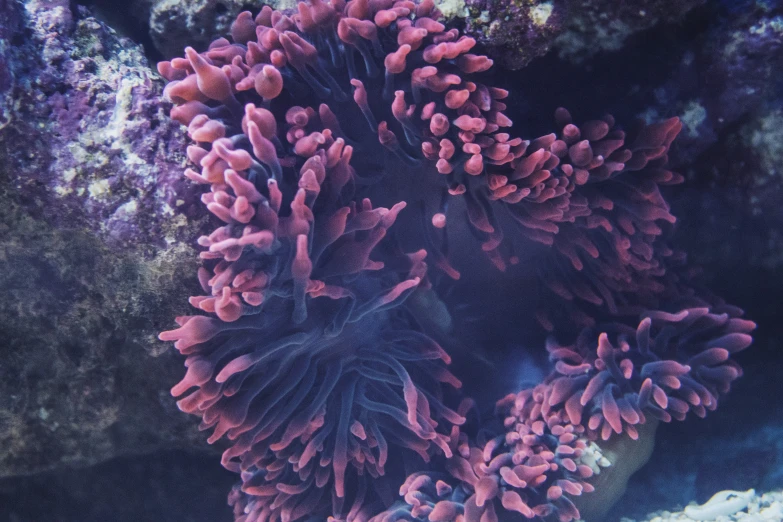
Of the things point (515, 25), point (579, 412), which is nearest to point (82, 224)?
point (515, 25)

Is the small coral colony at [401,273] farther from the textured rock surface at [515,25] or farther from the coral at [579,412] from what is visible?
the textured rock surface at [515,25]

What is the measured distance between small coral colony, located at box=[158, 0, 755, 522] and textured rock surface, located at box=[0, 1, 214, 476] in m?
0.25

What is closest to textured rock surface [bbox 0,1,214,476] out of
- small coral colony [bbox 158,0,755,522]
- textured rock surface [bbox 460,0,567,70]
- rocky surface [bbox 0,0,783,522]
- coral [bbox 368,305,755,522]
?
rocky surface [bbox 0,0,783,522]

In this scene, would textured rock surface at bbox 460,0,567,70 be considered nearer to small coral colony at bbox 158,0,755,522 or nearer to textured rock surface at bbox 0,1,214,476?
small coral colony at bbox 158,0,755,522

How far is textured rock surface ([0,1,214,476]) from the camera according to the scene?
246 centimetres

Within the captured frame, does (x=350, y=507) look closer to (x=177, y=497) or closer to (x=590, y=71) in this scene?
(x=177, y=497)

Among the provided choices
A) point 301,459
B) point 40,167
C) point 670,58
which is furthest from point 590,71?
point 40,167

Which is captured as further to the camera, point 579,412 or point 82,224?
point 579,412

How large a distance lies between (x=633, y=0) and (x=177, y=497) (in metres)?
4.37

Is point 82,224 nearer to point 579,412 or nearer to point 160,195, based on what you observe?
point 160,195

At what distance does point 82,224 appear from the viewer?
2572mm

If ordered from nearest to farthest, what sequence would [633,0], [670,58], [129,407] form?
[633,0], [670,58], [129,407]

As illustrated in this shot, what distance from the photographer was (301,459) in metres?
2.85

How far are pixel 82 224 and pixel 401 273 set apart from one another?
5.10ft
